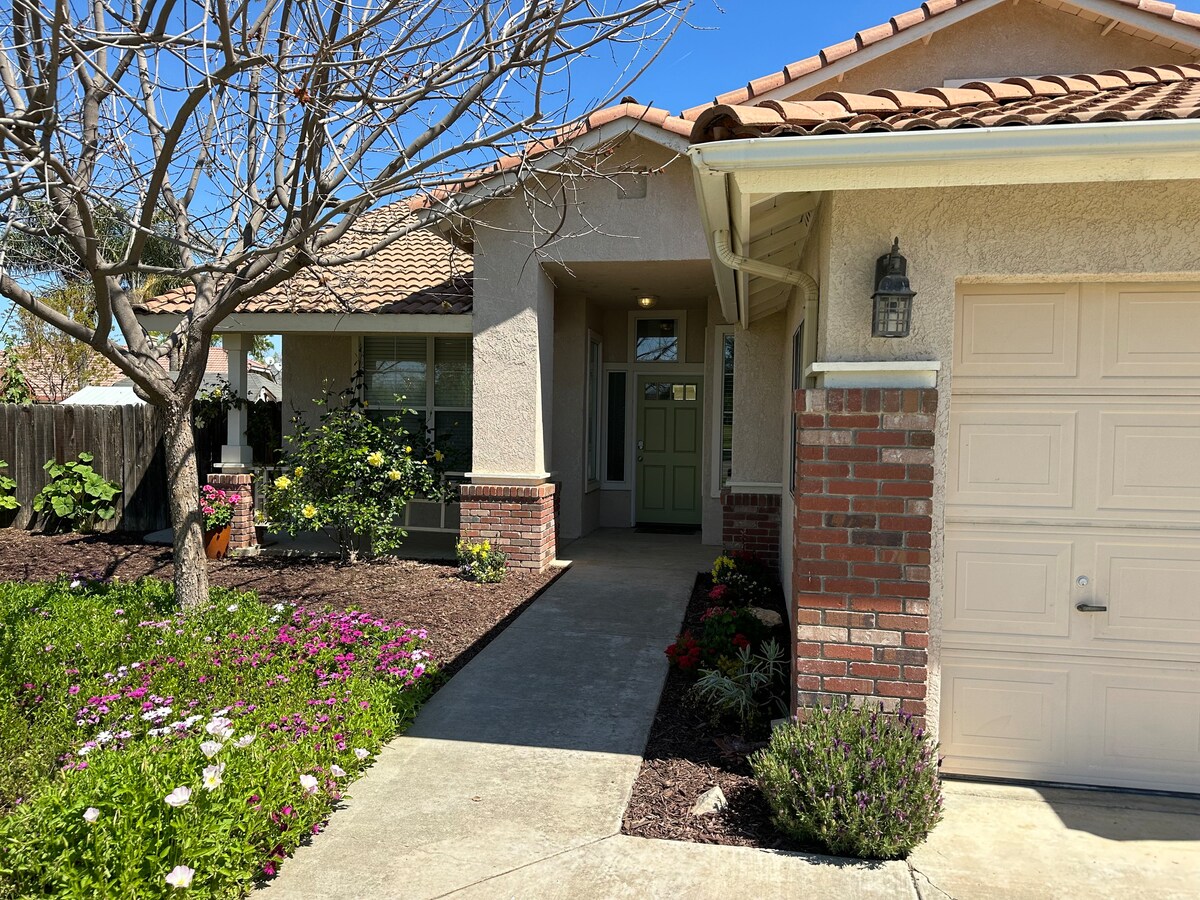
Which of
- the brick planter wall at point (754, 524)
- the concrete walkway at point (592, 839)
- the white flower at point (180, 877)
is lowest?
the concrete walkway at point (592, 839)

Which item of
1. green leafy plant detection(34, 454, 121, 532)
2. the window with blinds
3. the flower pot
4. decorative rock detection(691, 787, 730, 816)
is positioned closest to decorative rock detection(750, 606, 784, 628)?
decorative rock detection(691, 787, 730, 816)

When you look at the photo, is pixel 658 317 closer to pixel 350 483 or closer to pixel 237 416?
pixel 350 483

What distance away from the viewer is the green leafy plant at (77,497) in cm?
1123

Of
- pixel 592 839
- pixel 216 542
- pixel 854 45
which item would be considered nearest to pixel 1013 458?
pixel 592 839

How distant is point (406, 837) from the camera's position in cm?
350

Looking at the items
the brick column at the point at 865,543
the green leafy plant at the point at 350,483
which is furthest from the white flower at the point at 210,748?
the green leafy plant at the point at 350,483

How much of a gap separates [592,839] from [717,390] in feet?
24.8

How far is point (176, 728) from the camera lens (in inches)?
157

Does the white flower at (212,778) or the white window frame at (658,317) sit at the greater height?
the white window frame at (658,317)

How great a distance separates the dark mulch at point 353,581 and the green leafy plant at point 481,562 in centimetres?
12

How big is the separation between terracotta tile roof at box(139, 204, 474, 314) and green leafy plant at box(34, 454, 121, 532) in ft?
9.75

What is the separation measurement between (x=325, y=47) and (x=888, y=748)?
15.1 feet

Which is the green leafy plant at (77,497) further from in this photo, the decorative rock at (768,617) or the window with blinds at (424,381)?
the decorative rock at (768,617)

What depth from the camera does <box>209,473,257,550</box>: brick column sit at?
9.86 meters
